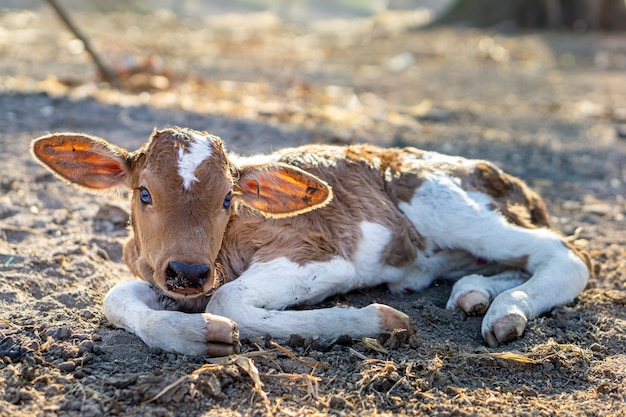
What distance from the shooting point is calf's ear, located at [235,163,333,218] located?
464 centimetres

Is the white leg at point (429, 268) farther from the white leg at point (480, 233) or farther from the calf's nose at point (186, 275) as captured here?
the calf's nose at point (186, 275)

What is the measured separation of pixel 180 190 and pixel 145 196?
0.80 feet

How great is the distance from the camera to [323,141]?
877 centimetres

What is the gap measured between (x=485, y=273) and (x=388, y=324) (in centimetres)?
158

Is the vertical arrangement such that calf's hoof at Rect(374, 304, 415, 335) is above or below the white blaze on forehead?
below

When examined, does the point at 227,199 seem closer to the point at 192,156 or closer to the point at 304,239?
the point at 192,156

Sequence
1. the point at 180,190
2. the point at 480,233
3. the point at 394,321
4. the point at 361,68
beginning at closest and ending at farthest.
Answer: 1. the point at 180,190
2. the point at 394,321
3. the point at 480,233
4. the point at 361,68

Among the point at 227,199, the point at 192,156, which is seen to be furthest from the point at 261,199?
the point at 192,156

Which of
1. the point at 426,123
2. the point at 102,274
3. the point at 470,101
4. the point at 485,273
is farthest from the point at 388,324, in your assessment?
the point at 470,101

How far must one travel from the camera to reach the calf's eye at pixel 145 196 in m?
4.34

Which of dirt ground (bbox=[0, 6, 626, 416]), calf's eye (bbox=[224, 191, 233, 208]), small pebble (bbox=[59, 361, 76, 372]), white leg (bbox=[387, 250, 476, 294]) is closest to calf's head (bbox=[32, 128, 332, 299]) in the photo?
calf's eye (bbox=[224, 191, 233, 208])

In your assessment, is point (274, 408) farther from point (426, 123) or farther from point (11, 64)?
point (11, 64)

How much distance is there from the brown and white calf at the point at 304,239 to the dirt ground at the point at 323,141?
167mm

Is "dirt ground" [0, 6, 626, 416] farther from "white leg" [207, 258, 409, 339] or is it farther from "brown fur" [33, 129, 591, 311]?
"brown fur" [33, 129, 591, 311]
